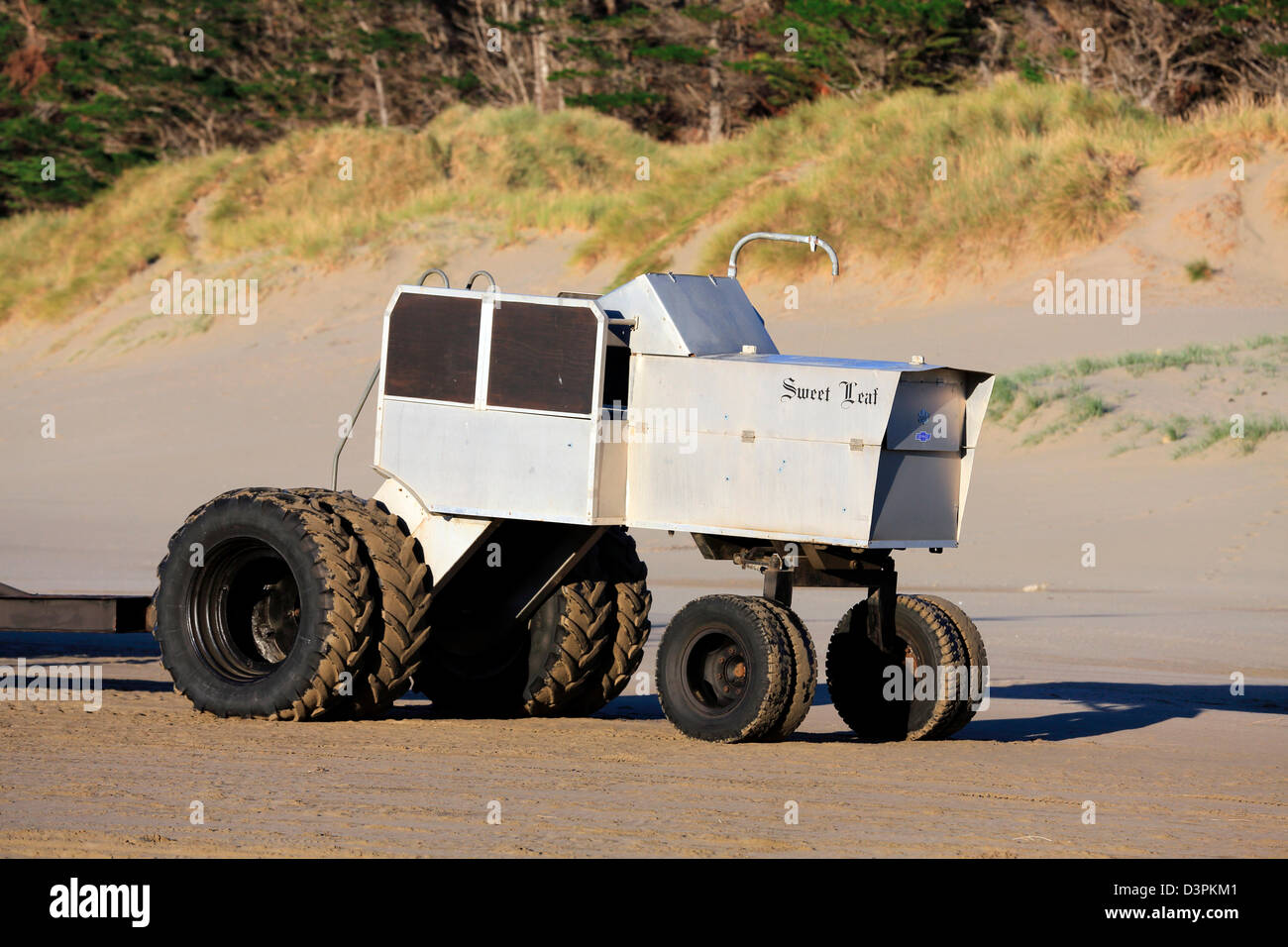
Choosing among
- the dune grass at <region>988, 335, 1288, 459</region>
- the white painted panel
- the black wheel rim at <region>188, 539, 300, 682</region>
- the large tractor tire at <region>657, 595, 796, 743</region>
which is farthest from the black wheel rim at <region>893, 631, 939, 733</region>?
the dune grass at <region>988, 335, 1288, 459</region>

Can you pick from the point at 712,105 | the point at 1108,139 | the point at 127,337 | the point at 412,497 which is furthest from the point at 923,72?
the point at 412,497

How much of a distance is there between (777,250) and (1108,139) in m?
5.43

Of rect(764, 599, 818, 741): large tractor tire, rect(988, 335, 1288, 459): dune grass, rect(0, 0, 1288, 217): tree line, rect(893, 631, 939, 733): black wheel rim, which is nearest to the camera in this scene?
rect(764, 599, 818, 741): large tractor tire

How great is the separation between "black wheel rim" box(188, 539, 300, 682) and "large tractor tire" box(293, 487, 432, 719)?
585 millimetres

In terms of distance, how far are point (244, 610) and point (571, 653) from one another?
1.85 metres

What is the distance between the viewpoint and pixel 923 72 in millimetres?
38969

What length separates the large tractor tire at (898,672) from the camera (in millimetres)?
9750

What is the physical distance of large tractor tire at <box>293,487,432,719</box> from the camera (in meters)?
9.78

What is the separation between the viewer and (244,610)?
34.6ft

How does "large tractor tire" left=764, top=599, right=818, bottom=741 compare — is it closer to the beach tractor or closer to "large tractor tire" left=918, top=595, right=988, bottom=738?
the beach tractor

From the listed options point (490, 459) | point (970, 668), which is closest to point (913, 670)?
point (970, 668)

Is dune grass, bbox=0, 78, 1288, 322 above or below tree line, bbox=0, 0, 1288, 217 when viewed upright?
below

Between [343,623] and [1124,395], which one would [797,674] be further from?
[1124,395]

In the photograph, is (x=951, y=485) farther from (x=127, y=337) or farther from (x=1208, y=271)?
(x=127, y=337)
